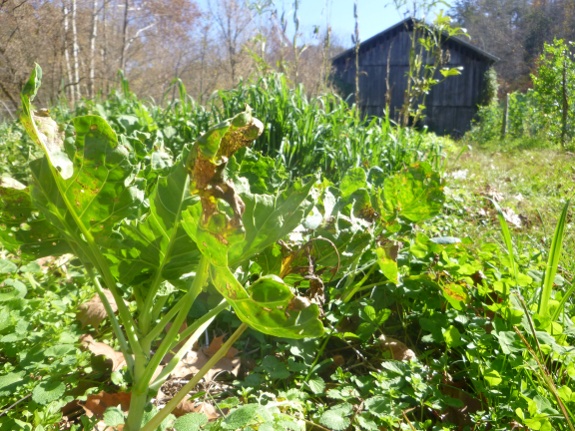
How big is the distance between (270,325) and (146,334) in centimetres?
40

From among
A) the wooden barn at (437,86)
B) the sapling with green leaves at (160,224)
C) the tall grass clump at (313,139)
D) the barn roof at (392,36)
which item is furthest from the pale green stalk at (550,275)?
the wooden barn at (437,86)

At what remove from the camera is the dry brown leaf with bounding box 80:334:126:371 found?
134 cm

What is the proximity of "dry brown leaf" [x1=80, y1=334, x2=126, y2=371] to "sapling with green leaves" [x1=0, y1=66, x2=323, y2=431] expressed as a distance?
1.09 ft

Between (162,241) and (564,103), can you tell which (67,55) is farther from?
(564,103)

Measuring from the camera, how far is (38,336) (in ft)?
4.21

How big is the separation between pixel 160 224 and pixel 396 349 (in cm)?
87

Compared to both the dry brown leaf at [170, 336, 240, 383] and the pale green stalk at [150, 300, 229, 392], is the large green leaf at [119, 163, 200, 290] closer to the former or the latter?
the pale green stalk at [150, 300, 229, 392]

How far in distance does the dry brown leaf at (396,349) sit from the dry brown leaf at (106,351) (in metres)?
0.78

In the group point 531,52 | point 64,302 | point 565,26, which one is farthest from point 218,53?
point 64,302

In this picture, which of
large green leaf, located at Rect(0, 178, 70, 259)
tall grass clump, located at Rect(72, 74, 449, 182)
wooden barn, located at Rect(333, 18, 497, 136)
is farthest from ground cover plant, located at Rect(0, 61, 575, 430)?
wooden barn, located at Rect(333, 18, 497, 136)

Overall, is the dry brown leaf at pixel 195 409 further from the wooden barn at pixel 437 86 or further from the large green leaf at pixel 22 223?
the wooden barn at pixel 437 86

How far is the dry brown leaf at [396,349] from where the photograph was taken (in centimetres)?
142

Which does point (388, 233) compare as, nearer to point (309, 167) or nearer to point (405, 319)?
point (405, 319)

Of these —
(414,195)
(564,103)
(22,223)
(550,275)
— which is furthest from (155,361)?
(564,103)
